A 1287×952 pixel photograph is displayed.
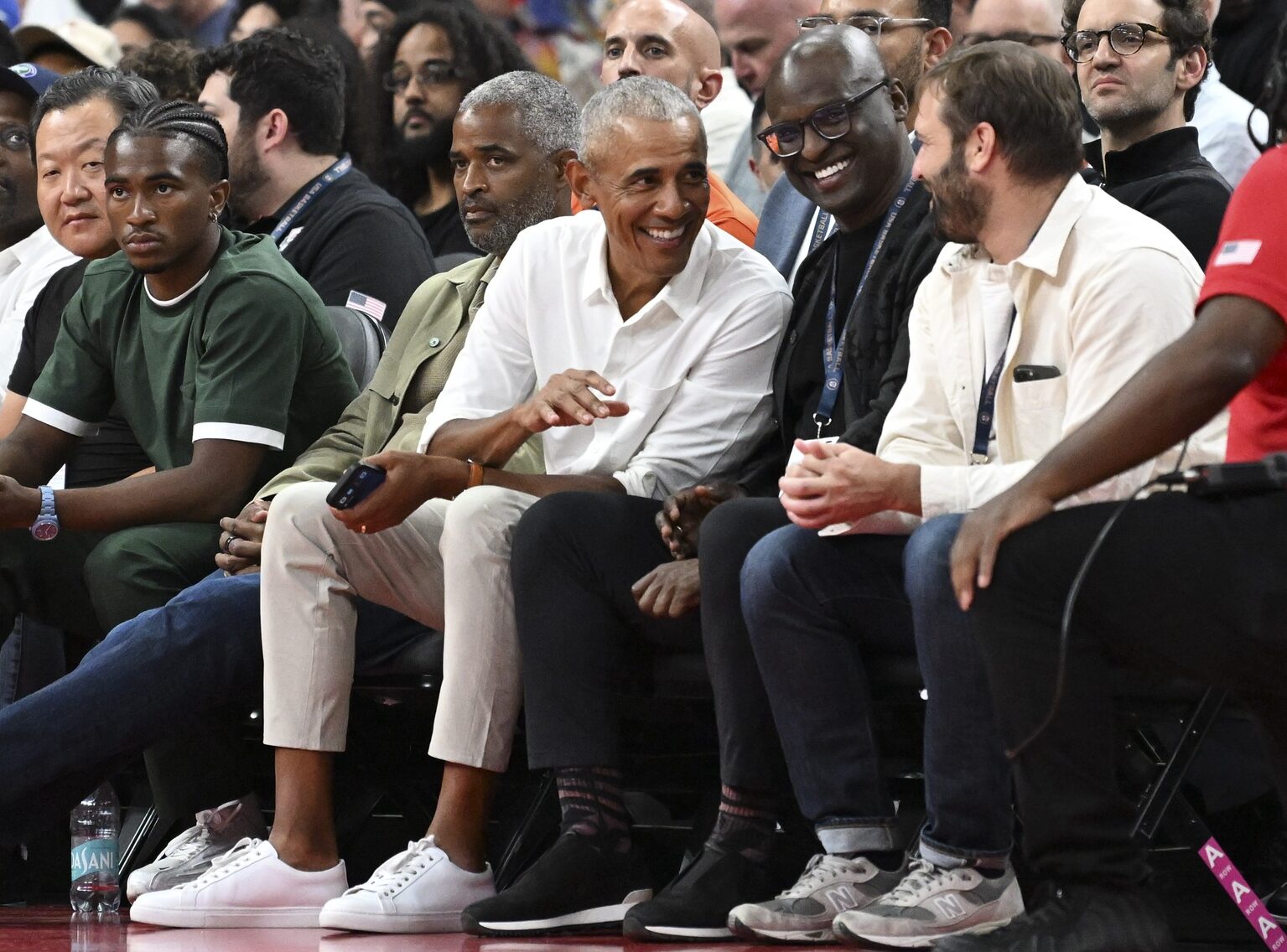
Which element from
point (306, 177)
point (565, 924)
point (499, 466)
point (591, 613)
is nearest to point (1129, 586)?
point (591, 613)

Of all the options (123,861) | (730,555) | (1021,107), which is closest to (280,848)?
(123,861)

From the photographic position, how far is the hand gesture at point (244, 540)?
3.96 meters

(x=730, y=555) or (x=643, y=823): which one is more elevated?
(x=730, y=555)

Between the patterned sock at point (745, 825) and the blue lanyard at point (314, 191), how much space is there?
260 cm

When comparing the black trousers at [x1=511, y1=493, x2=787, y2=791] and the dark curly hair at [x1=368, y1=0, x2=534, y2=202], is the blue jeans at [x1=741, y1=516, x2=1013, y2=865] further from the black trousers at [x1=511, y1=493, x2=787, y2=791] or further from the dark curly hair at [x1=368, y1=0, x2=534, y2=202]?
the dark curly hair at [x1=368, y1=0, x2=534, y2=202]

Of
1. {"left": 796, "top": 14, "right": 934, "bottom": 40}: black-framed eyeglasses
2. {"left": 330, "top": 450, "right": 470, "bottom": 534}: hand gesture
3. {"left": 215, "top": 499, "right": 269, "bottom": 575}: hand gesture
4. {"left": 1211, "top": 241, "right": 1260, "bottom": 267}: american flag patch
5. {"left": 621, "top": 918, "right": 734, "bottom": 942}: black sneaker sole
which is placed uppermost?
{"left": 1211, "top": 241, "right": 1260, "bottom": 267}: american flag patch

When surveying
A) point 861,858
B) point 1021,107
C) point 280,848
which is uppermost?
point 1021,107

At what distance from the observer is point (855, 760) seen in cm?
322

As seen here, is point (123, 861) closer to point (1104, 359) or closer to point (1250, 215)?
point (1104, 359)

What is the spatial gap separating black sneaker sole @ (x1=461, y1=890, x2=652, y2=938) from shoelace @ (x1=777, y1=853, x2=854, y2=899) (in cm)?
31

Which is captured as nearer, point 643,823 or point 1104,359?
point 1104,359

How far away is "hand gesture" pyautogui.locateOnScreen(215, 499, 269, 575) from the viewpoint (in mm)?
3957

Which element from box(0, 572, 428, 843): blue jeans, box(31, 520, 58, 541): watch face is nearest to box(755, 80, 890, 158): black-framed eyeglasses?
box(0, 572, 428, 843): blue jeans

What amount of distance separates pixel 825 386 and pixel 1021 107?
2.42ft
